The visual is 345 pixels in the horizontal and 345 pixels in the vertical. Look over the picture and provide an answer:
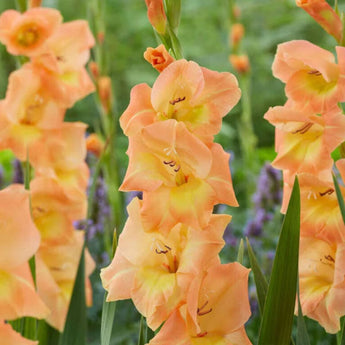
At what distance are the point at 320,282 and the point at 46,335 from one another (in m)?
0.28

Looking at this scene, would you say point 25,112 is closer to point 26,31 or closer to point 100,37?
point 26,31

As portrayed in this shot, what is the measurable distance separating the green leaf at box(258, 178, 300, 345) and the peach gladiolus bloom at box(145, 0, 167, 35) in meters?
0.18

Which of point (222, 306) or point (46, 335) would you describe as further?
point (46, 335)

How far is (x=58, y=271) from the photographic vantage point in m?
0.91

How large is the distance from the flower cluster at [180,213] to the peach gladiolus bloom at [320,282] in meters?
0.13

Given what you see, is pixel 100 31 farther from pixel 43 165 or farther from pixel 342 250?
pixel 342 250

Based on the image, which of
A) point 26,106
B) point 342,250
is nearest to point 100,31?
point 26,106

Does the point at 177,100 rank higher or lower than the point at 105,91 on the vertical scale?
higher

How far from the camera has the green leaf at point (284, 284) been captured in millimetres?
555

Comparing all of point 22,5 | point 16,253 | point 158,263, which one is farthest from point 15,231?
point 22,5

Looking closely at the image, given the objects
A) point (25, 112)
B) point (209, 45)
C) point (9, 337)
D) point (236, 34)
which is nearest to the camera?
point (9, 337)

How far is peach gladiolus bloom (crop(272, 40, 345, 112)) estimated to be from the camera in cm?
67

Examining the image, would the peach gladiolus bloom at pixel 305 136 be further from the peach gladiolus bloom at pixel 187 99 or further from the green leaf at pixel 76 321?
the green leaf at pixel 76 321

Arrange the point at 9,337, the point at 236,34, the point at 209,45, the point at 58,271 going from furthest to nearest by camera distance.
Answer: the point at 209,45 → the point at 236,34 → the point at 58,271 → the point at 9,337
